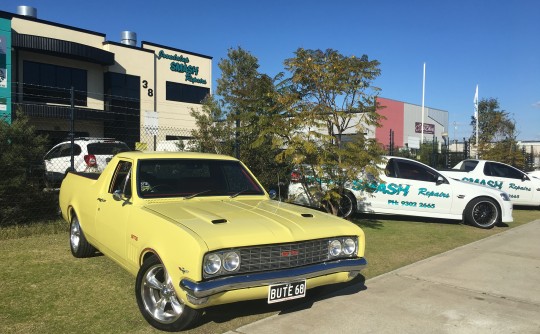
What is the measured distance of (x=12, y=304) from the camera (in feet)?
14.6

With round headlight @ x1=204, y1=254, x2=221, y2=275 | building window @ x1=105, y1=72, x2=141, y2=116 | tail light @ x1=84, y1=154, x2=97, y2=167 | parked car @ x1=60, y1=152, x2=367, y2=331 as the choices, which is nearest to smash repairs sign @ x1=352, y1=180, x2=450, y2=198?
parked car @ x1=60, y1=152, x2=367, y2=331

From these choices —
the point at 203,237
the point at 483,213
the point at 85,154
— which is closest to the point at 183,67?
the point at 85,154

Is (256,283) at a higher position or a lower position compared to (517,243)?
higher

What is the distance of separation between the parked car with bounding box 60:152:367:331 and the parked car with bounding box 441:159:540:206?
9825 millimetres

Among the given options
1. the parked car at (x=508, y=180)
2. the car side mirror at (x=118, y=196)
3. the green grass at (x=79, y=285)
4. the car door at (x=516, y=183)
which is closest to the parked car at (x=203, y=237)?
the car side mirror at (x=118, y=196)

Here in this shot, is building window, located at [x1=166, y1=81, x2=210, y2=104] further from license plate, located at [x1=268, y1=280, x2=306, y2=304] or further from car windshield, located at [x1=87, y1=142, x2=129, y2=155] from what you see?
license plate, located at [x1=268, y1=280, x2=306, y2=304]

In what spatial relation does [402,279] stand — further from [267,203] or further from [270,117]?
[270,117]

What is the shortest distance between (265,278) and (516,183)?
12082 mm

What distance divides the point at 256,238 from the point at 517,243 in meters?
6.39

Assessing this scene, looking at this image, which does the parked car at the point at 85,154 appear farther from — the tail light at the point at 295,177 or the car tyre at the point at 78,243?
the car tyre at the point at 78,243

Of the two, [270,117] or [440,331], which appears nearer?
[440,331]

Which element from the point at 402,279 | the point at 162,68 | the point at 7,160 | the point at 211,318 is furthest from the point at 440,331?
the point at 162,68

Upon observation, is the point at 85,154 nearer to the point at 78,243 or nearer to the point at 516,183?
the point at 78,243

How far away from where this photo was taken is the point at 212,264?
140 inches
